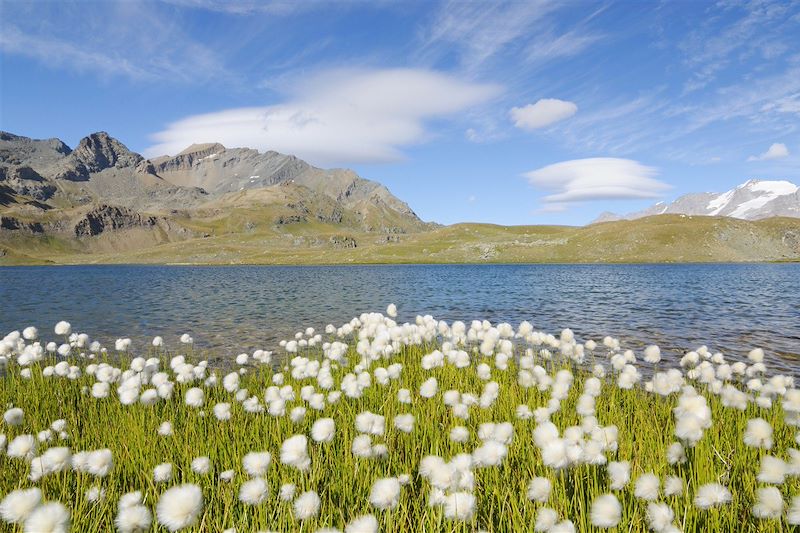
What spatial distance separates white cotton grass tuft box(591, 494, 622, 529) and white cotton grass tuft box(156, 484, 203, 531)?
2.79 metres

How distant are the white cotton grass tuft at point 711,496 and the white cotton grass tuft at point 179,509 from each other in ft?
12.4

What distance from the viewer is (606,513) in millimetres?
3170

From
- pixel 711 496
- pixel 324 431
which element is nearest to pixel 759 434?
pixel 711 496

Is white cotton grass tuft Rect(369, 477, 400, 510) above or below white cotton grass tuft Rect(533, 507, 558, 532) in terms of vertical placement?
above

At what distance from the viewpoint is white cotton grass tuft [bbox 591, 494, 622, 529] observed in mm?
3117

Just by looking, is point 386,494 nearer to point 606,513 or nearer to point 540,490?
point 540,490

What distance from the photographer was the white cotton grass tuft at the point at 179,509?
299 cm

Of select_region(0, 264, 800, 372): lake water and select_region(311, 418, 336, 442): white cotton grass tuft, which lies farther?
select_region(0, 264, 800, 372): lake water

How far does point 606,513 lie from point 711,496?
3.45 ft

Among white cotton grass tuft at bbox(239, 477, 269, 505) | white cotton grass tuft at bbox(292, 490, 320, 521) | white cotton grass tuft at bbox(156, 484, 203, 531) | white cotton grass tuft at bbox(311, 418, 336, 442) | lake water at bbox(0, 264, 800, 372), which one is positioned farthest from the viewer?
lake water at bbox(0, 264, 800, 372)

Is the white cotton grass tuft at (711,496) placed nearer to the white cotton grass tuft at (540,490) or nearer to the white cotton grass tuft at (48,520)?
the white cotton grass tuft at (540,490)

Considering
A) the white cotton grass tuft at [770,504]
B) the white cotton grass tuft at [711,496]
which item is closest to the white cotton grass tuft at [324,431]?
the white cotton grass tuft at [711,496]

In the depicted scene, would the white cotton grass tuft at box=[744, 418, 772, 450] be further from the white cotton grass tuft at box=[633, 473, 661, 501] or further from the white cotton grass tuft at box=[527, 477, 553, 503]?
the white cotton grass tuft at box=[527, 477, 553, 503]

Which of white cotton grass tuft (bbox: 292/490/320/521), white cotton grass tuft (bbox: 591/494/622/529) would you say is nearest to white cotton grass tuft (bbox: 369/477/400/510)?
white cotton grass tuft (bbox: 292/490/320/521)
